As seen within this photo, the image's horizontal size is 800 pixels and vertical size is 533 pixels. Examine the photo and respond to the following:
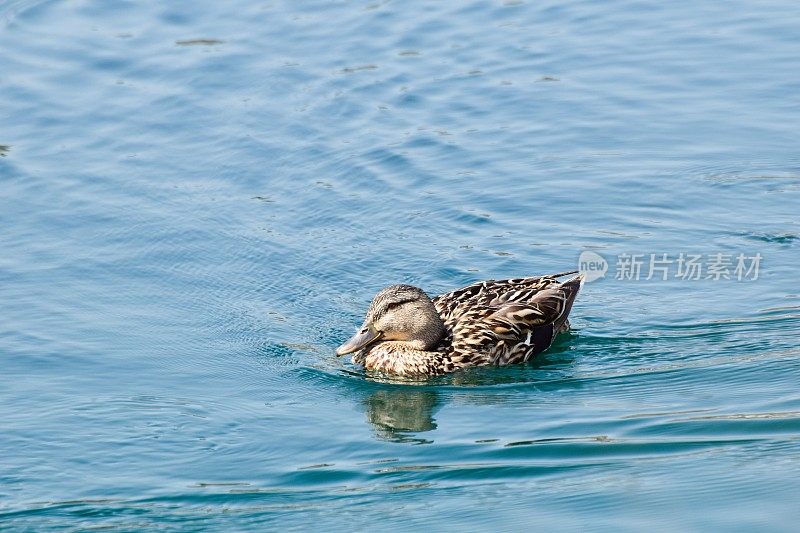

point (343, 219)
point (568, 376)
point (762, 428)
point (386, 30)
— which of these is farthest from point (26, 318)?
point (386, 30)

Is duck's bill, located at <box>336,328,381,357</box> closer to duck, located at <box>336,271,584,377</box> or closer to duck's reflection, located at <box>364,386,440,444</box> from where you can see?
duck, located at <box>336,271,584,377</box>

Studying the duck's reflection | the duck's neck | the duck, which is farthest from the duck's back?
the duck's reflection

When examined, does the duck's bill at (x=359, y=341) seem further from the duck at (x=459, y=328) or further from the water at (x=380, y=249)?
the water at (x=380, y=249)

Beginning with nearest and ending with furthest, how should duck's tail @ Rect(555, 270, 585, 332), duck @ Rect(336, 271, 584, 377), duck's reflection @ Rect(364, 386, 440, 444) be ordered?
duck's reflection @ Rect(364, 386, 440, 444) < duck @ Rect(336, 271, 584, 377) < duck's tail @ Rect(555, 270, 585, 332)

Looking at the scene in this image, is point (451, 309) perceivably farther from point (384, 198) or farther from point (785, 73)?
point (785, 73)

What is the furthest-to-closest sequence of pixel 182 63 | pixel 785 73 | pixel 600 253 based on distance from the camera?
pixel 182 63 < pixel 785 73 < pixel 600 253

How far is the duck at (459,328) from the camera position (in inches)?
443

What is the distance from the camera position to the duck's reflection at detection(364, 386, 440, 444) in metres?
10.1

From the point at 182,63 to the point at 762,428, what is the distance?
1112 centimetres

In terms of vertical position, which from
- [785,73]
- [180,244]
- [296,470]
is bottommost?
[296,470]

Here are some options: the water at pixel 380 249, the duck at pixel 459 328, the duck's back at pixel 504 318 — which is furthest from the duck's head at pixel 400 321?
the water at pixel 380 249

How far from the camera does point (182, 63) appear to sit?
18.6 m

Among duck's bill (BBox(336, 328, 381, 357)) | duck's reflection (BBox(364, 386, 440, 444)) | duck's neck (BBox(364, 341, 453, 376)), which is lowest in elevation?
duck's reflection (BBox(364, 386, 440, 444))

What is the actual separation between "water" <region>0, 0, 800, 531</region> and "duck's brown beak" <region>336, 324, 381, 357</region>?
264 mm
